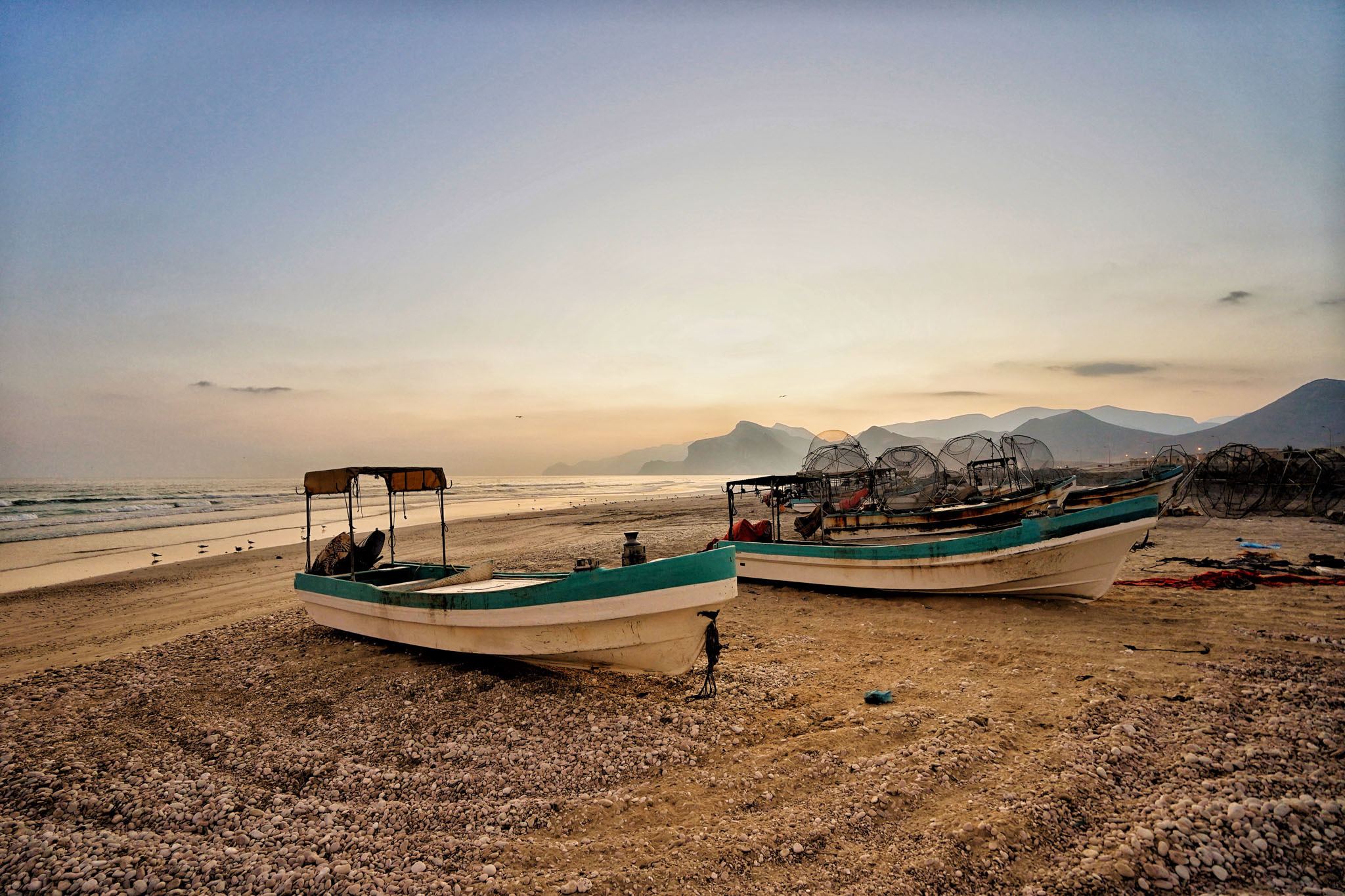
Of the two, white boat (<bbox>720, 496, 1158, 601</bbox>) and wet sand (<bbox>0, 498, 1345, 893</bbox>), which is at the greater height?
white boat (<bbox>720, 496, 1158, 601</bbox>)

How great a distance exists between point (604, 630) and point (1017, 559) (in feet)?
26.0

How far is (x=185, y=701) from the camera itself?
817cm

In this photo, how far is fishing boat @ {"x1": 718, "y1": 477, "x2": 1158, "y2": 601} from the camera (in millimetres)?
10156

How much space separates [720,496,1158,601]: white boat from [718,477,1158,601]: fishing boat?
1 centimetres

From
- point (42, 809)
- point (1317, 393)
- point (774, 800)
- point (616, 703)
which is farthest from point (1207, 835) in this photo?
point (1317, 393)

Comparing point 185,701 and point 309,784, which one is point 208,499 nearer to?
point 185,701

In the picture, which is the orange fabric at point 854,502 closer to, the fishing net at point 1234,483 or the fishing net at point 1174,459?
the fishing net at point 1234,483

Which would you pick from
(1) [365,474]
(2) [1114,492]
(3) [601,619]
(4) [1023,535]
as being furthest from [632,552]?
(2) [1114,492]

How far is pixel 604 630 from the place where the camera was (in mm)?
7566

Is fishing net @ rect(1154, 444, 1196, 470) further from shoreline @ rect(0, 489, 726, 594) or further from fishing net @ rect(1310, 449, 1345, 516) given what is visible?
shoreline @ rect(0, 489, 726, 594)

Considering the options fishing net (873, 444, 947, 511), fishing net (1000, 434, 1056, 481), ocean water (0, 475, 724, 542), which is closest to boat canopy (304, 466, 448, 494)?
ocean water (0, 475, 724, 542)

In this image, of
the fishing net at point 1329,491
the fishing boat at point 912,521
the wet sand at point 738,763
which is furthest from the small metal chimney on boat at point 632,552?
the fishing net at point 1329,491

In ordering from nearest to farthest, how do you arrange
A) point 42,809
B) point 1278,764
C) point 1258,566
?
point 1278,764 < point 42,809 < point 1258,566

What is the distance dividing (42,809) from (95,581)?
723 inches
